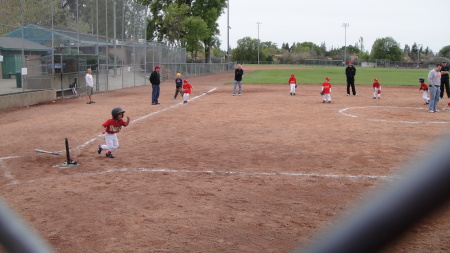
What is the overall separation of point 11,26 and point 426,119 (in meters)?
19.4

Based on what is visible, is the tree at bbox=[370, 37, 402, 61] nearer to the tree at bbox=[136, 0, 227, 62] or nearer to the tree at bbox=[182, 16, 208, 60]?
the tree at bbox=[136, 0, 227, 62]

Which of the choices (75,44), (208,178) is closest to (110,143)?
(208,178)

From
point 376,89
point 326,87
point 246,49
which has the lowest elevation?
point 376,89

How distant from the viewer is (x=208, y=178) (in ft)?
28.6

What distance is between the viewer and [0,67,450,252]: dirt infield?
5660 mm

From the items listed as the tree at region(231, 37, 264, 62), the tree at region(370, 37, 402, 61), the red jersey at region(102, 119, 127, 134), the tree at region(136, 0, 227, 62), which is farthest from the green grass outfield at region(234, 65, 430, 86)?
the tree at region(231, 37, 264, 62)

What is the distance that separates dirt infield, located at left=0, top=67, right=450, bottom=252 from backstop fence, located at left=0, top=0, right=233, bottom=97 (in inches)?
296

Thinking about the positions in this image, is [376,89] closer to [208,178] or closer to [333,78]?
[208,178]

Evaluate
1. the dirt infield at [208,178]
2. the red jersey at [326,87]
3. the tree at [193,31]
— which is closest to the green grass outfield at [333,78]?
the tree at [193,31]

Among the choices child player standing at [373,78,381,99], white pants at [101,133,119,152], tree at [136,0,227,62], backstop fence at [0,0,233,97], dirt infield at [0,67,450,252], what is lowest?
dirt infield at [0,67,450,252]

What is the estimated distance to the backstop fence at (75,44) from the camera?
24.2 metres

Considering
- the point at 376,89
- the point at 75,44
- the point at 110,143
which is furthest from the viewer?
the point at 75,44

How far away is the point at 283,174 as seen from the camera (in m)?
8.94

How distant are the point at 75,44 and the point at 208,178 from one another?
81.9ft
